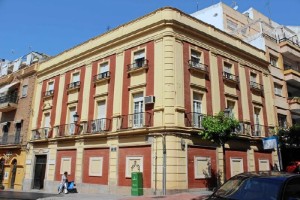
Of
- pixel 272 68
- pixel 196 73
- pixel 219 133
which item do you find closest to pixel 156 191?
pixel 219 133

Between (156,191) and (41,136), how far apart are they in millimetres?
12074

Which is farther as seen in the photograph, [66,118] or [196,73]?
[66,118]

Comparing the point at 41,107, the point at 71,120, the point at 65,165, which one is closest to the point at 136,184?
the point at 65,165

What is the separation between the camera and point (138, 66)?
58.9 ft

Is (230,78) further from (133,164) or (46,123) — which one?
(46,123)

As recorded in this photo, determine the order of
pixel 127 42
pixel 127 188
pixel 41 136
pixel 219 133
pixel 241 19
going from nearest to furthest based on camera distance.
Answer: pixel 219 133, pixel 127 188, pixel 127 42, pixel 41 136, pixel 241 19

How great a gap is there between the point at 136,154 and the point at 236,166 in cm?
673

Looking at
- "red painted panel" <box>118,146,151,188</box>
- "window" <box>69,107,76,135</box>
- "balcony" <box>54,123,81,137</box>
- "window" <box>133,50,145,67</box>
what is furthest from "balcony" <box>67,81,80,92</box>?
"red painted panel" <box>118,146,151,188</box>

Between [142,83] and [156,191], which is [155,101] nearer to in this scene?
[142,83]

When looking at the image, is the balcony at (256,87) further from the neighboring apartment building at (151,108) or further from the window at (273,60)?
the window at (273,60)

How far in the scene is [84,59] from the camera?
2191 centimetres

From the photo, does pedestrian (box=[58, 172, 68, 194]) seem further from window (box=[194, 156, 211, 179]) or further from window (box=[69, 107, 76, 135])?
window (box=[194, 156, 211, 179])

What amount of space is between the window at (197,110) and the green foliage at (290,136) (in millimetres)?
6701

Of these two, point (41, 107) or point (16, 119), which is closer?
point (41, 107)
